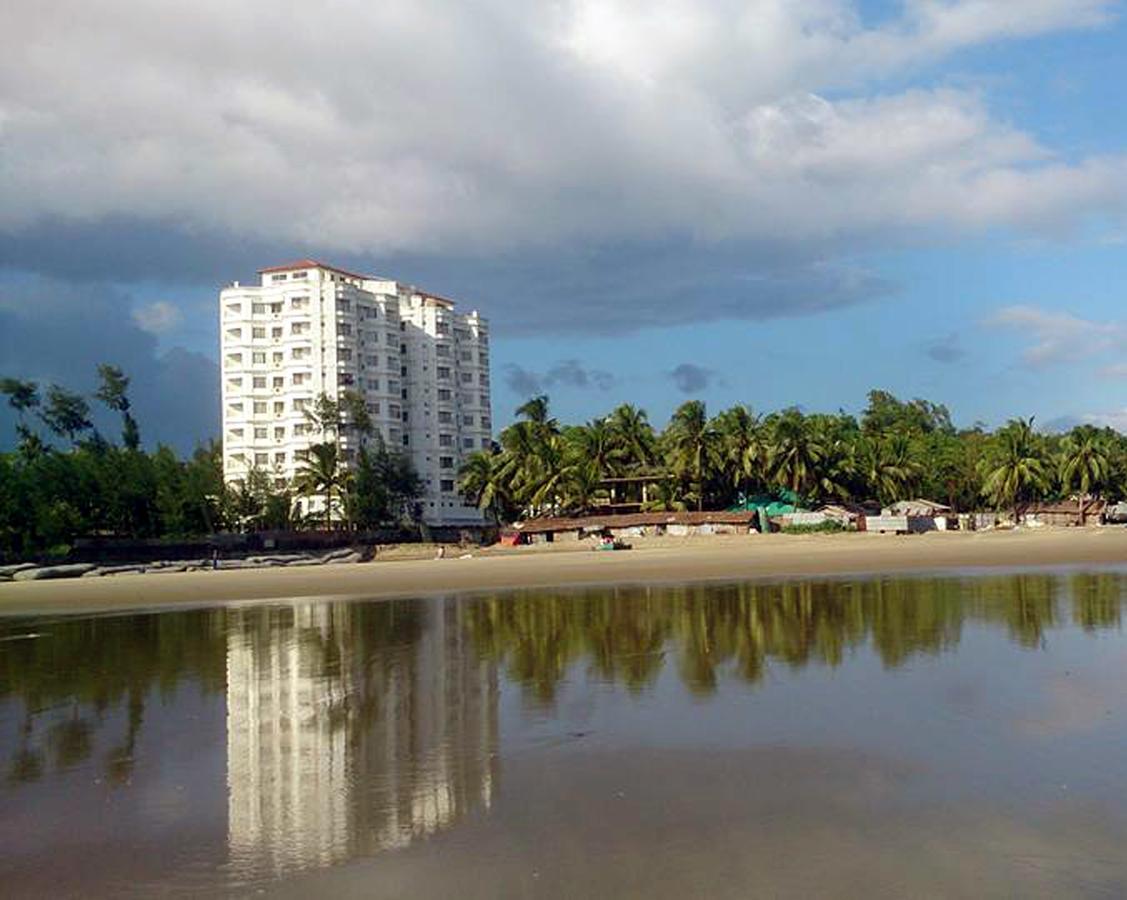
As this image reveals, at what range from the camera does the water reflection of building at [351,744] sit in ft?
30.1

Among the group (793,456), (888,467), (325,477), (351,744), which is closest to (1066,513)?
(888,467)

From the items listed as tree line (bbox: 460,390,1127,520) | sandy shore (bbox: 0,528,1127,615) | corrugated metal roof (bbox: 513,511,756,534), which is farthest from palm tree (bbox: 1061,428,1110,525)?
corrugated metal roof (bbox: 513,511,756,534)

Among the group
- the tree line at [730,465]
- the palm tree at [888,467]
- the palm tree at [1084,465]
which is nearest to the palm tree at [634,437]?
the tree line at [730,465]

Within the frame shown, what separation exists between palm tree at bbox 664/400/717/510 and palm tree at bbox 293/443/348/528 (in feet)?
86.2

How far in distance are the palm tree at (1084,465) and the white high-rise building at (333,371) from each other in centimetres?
5256

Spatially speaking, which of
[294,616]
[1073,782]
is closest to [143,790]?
[1073,782]

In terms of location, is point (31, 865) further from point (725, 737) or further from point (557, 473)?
point (557, 473)

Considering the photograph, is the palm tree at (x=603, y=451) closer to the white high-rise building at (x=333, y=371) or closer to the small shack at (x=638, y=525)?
the small shack at (x=638, y=525)

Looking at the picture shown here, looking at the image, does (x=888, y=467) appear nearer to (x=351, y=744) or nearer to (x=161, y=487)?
(x=161, y=487)

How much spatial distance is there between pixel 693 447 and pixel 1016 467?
93.7ft

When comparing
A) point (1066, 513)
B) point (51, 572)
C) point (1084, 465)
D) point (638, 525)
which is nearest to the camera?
point (51, 572)

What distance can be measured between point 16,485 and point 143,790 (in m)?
63.4

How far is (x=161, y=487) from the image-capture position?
253ft

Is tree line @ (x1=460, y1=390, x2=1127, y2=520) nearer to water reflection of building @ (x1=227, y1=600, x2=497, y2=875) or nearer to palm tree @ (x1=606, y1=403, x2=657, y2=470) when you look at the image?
palm tree @ (x1=606, y1=403, x2=657, y2=470)
